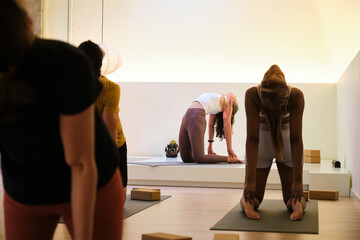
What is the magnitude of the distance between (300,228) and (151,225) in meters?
→ 0.97

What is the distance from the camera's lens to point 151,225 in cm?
338

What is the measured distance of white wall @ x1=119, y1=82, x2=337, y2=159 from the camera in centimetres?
787

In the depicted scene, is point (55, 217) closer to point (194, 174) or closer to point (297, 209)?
point (297, 209)

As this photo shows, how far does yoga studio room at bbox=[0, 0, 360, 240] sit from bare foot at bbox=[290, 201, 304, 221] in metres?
0.01

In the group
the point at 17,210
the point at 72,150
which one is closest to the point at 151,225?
the point at 17,210

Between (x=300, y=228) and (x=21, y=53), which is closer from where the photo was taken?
(x=21, y=53)

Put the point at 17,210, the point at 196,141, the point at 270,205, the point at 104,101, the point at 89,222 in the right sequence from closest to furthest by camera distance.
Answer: the point at 89,222
the point at 17,210
the point at 104,101
the point at 270,205
the point at 196,141

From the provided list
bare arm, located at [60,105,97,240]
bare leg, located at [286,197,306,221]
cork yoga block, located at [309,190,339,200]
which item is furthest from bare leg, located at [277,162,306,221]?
bare arm, located at [60,105,97,240]

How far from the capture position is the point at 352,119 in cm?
551

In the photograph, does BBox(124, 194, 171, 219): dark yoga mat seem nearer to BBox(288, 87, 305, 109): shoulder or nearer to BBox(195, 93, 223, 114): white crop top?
BBox(288, 87, 305, 109): shoulder

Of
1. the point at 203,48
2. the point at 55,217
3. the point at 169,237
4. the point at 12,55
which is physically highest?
the point at 203,48

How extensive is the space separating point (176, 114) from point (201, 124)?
1.82 meters

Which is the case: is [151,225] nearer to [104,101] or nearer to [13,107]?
[104,101]

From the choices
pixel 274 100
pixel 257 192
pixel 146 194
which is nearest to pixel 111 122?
pixel 274 100
